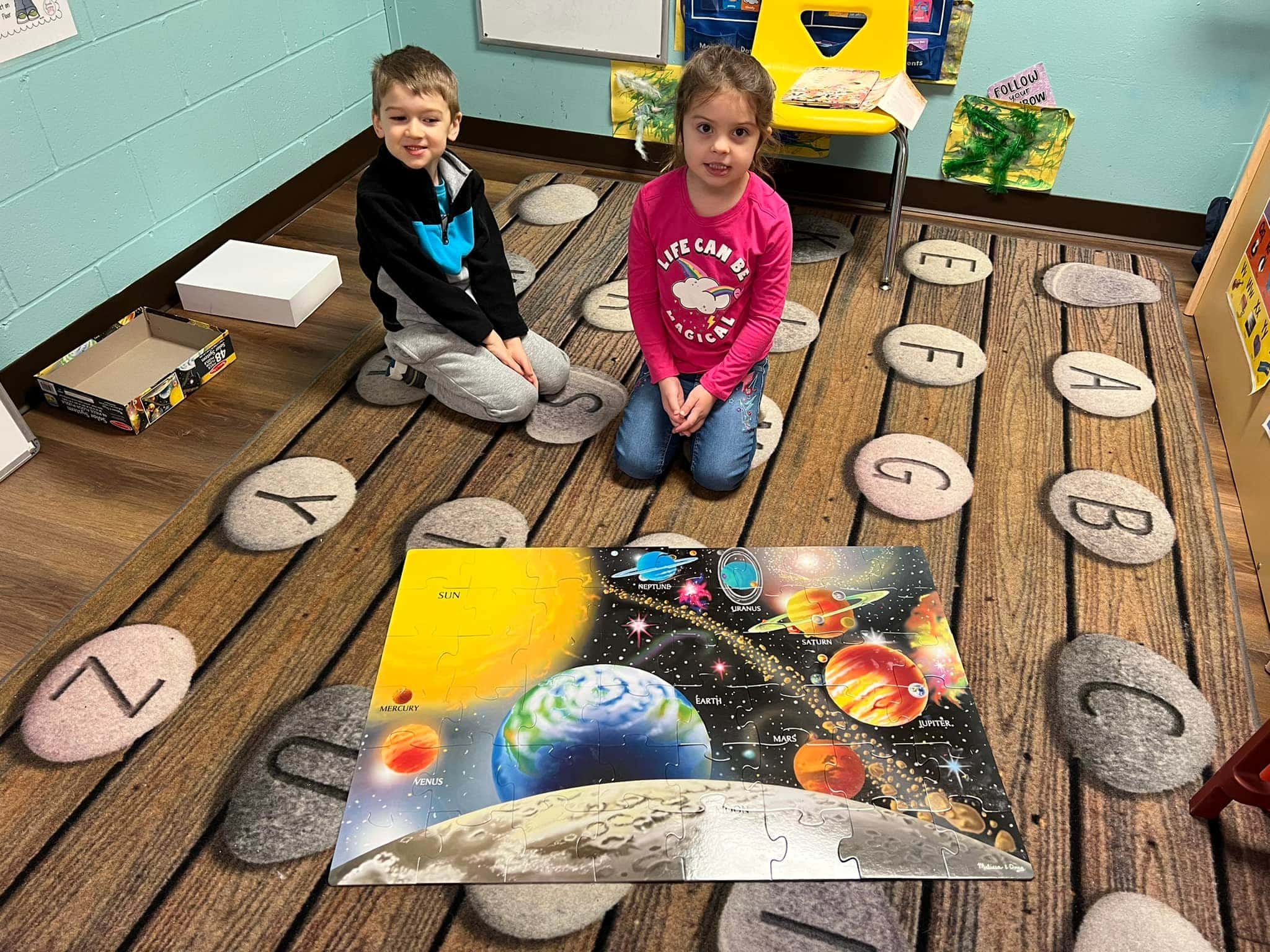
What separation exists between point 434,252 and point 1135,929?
1.38 meters

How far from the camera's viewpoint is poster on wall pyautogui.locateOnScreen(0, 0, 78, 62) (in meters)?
1.56

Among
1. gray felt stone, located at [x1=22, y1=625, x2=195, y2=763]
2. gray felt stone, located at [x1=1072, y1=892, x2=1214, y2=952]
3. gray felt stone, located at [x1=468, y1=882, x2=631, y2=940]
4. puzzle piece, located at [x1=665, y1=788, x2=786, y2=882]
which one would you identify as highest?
puzzle piece, located at [x1=665, y1=788, x2=786, y2=882]

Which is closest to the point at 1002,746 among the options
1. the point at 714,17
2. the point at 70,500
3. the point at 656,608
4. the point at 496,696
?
the point at 656,608

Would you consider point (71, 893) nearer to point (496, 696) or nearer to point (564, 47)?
point (496, 696)

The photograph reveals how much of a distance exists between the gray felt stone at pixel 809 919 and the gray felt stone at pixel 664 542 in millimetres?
529

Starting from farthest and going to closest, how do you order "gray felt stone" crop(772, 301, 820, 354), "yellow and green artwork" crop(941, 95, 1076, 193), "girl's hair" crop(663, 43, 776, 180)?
"yellow and green artwork" crop(941, 95, 1076, 193)
"gray felt stone" crop(772, 301, 820, 354)
"girl's hair" crop(663, 43, 776, 180)

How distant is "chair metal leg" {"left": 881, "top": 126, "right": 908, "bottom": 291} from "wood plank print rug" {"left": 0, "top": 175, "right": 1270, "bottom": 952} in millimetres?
35

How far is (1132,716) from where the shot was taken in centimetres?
121

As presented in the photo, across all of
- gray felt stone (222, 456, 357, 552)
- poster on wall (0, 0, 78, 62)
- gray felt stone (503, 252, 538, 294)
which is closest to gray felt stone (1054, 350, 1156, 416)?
gray felt stone (503, 252, 538, 294)

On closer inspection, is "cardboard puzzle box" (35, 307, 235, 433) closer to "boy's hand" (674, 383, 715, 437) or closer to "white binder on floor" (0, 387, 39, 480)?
"white binder on floor" (0, 387, 39, 480)

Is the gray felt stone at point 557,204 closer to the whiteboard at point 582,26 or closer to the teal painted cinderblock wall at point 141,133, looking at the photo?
the whiteboard at point 582,26

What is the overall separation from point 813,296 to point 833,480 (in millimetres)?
641

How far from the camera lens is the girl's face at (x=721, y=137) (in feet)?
4.18

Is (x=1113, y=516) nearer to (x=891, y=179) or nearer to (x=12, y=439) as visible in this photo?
(x=891, y=179)
